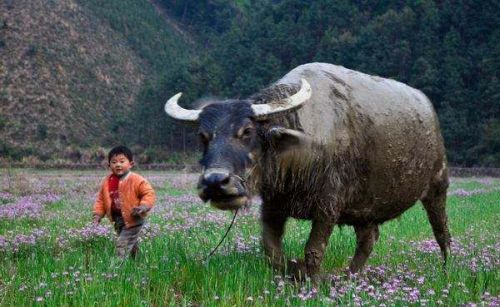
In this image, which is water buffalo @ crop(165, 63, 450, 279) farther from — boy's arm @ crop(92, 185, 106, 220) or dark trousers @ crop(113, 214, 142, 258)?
boy's arm @ crop(92, 185, 106, 220)

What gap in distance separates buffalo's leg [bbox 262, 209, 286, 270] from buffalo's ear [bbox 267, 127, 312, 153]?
0.91 m

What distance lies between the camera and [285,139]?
503cm

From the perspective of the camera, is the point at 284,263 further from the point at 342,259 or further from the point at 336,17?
the point at 336,17

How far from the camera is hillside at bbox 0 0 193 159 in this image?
2613 inches

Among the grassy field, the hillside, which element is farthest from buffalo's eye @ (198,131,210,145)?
the hillside

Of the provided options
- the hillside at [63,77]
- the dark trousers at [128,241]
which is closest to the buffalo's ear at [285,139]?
the dark trousers at [128,241]

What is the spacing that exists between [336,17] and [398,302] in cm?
7337

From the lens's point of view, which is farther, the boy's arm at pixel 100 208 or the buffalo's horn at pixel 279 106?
the boy's arm at pixel 100 208

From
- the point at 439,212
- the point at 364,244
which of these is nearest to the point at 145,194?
the point at 364,244

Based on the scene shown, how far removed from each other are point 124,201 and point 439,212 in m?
3.81

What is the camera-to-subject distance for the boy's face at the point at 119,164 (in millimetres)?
6672

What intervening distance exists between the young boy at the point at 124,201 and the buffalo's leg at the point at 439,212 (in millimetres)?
3390

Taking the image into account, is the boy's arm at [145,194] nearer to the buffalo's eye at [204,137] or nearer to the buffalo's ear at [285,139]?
the buffalo's eye at [204,137]

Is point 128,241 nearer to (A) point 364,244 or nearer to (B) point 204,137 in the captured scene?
(B) point 204,137
